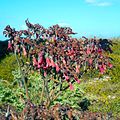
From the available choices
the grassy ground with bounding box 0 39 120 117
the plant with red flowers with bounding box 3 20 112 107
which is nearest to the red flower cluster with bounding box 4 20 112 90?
the plant with red flowers with bounding box 3 20 112 107

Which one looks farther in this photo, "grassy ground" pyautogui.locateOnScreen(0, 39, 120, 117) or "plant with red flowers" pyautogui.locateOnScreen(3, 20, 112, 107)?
"grassy ground" pyautogui.locateOnScreen(0, 39, 120, 117)

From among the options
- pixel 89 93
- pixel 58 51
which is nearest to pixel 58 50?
pixel 58 51

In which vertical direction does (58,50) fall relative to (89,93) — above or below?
above

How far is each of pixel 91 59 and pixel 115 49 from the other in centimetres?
1599

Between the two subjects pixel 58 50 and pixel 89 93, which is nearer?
pixel 58 50

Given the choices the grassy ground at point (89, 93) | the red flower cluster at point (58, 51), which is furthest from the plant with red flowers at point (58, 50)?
the grassy ground at point (89, 93)

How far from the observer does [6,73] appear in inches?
693

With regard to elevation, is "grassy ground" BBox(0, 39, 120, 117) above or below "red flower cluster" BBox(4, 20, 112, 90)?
below

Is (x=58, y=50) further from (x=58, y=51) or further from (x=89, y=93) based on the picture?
(x=89, y=93)

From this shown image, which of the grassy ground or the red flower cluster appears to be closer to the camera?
the red flower cluster

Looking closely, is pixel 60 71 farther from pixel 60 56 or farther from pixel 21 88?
pixel 21 88

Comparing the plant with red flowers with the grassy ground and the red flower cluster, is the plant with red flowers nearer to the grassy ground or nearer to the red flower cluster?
the red flower cluster

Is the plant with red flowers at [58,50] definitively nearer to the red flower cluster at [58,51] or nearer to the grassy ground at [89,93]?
the red flower cluster at [58,51]

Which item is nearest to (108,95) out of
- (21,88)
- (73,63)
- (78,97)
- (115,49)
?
(78,97)
